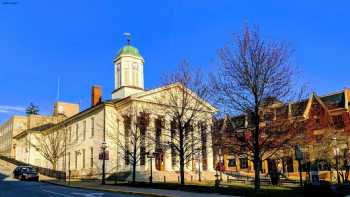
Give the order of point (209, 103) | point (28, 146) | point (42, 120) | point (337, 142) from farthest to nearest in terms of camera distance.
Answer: point (42, 120), point (28, 146), point (337, 142), point (209, 103)

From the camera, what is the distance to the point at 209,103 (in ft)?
102

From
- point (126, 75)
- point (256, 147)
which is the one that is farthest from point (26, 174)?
point (256, 147)

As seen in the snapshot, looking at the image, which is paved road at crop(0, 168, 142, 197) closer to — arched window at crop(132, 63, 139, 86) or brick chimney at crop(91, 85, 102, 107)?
arched window at crop(132, 63, 139, 86)

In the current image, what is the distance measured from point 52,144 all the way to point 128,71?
1709 centimetres

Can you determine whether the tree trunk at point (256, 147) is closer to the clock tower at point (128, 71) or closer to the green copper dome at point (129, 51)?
the clock tower at point (128, 71)

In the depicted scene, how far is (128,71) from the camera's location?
58312mm

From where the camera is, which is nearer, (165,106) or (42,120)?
(165,106)

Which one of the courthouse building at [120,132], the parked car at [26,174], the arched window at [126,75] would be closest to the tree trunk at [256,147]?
the courthouse building at [120,132]

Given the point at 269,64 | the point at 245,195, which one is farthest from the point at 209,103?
the point at 245,195

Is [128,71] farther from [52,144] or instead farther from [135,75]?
[52,144]

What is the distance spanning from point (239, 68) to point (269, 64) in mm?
1783

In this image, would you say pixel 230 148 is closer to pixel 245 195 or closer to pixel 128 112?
pixel 245 195

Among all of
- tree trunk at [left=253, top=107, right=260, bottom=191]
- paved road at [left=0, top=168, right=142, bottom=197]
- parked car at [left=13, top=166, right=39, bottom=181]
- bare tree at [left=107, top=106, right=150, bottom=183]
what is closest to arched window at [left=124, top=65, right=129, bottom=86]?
bare tree at [left=107, top=106, right=150, bottom=183]

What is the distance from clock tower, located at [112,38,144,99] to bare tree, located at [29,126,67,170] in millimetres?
11924
